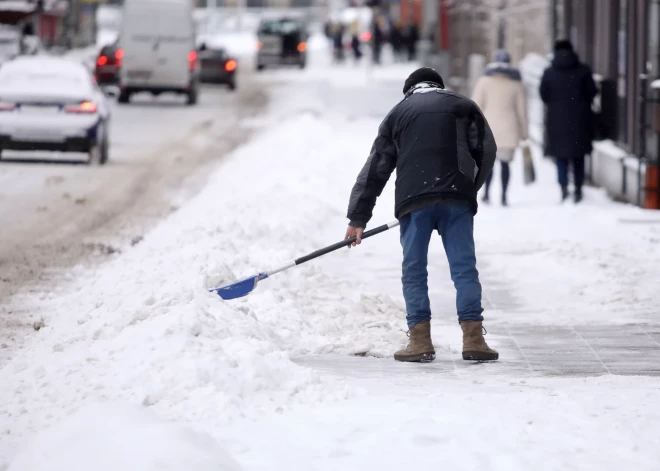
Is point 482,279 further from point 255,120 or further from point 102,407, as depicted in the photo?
point 255,120

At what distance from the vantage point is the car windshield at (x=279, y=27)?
57.4 metres

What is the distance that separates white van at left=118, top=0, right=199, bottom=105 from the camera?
34875 millimetres

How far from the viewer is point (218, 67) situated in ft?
141

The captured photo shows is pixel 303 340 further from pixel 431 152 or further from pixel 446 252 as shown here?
pixel 431 152

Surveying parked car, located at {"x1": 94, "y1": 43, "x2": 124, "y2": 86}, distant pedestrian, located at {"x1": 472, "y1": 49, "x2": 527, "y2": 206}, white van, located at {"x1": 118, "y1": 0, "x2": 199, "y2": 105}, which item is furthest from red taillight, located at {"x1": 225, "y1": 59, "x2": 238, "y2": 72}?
distant pedestrian, located at {"x1": 472, "y1": 49, "x2": 527, "y2": 206}

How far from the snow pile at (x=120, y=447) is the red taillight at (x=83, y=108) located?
14.6m

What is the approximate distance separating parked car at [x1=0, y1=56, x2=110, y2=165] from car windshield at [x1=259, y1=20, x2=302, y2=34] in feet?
121

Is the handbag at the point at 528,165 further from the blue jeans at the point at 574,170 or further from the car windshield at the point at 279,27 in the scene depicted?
the car windshield at the point at 279,27

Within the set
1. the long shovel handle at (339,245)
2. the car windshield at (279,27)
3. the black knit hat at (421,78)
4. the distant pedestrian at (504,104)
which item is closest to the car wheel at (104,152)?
the distant pedestrian at (504,104)

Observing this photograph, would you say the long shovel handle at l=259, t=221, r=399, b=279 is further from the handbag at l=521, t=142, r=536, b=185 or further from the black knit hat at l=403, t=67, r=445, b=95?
the handbag at l=521, t=142, r=536, b=185

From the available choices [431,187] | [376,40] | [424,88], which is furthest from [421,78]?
[376,40]

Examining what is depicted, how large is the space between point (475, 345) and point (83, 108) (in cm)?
1313

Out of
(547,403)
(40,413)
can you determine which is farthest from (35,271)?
(547,403)

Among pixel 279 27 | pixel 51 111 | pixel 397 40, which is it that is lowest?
pixel 51 111
